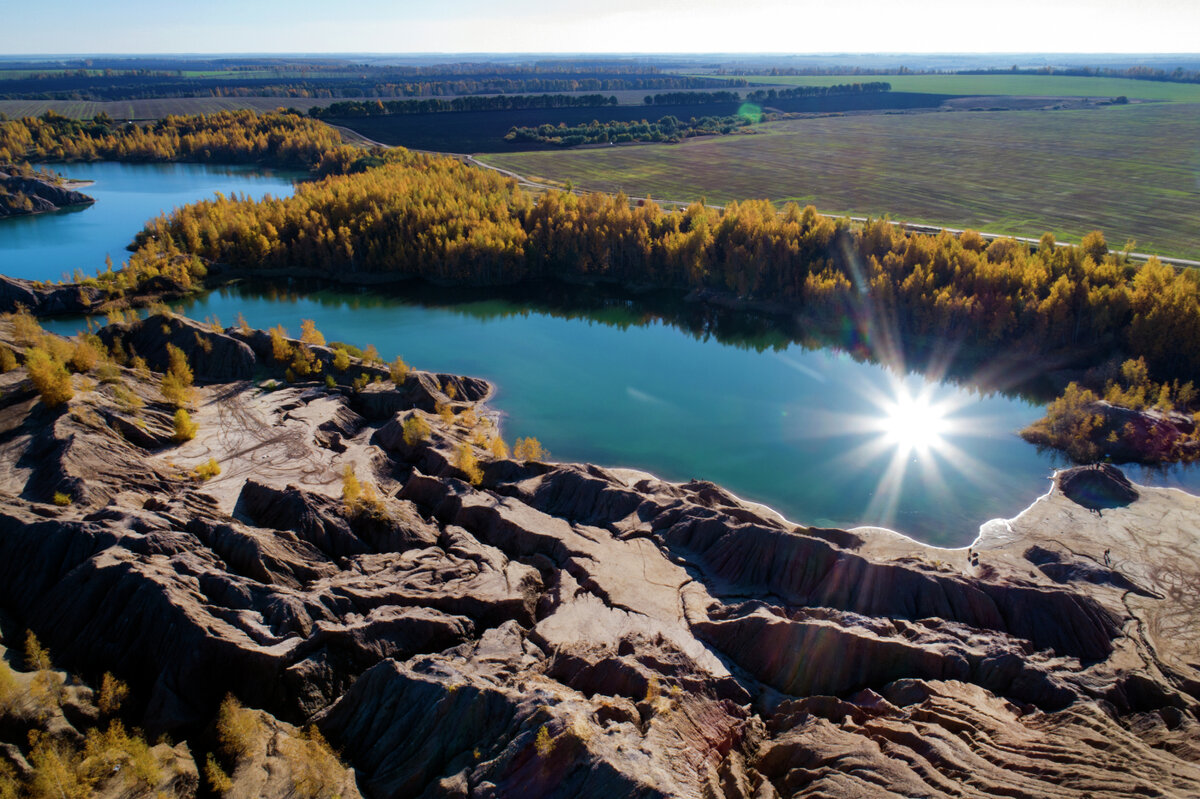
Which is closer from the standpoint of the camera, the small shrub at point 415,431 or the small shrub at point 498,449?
the small shrub at point 415,431

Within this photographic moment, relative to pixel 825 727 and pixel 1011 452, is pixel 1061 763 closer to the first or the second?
pixel 825 727

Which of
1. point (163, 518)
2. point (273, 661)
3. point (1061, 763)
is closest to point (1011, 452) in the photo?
point (1061, 763)

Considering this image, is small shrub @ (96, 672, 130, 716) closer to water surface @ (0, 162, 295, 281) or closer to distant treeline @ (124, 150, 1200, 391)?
distant treeline @ (124, 150, 1200, 391)

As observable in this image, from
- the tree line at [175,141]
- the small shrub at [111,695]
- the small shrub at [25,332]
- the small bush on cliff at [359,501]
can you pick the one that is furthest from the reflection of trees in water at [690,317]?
the tree line at [175,141]

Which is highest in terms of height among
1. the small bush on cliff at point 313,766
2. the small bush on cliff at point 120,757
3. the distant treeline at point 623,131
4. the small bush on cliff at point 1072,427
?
the distant treeline at point 623,131

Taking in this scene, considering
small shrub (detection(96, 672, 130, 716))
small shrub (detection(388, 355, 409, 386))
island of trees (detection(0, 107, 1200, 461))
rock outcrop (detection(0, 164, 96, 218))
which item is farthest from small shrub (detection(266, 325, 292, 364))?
rock outcrop (detection(0, 164, 96, 218))

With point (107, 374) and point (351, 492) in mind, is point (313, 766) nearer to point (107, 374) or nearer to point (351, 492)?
point (351, 492)

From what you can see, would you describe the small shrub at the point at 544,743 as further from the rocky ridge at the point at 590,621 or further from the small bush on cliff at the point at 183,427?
the small bush on cliff at the point at 183,427
